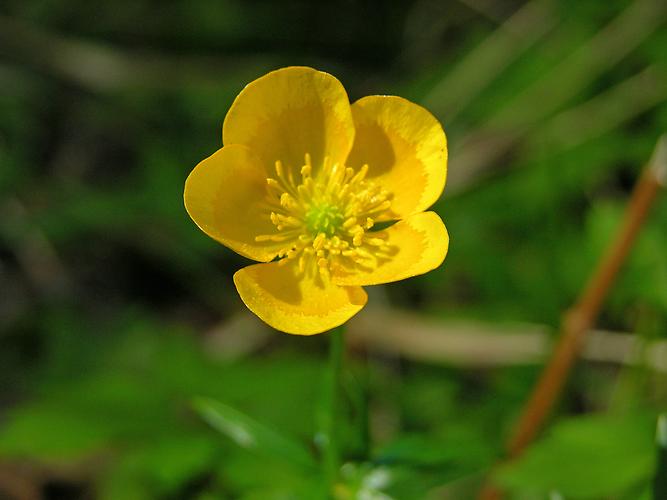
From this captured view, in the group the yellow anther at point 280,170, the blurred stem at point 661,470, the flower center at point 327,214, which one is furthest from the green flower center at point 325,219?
the blurred stem at point 661,470

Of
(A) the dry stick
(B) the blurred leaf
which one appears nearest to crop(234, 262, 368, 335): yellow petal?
(B) the blurred leaf

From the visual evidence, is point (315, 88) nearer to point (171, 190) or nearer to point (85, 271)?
point (171, 190)

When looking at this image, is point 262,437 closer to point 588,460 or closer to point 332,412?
point 332,412

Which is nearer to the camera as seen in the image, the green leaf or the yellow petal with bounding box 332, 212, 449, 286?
the yellow petal with bounding box 332, 212, 449, 286

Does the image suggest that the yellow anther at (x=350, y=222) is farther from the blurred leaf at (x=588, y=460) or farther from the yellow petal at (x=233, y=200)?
the blurred leaf at (x=588, y=460)

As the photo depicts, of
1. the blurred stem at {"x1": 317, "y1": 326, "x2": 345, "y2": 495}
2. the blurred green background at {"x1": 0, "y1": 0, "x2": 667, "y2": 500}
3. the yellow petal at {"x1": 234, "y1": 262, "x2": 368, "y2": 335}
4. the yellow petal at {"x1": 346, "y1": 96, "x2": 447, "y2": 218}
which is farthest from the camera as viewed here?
the blurred green background at {"x1": 0, "y1": 0, "x2": 667, "y2": 500}

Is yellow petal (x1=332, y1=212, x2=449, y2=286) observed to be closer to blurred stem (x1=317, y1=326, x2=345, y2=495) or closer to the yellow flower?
the yellow flower
